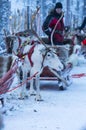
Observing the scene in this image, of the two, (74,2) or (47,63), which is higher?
(47,63)

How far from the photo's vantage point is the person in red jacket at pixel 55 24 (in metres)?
8.41

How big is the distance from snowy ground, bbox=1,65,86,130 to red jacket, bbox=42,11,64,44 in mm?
1114

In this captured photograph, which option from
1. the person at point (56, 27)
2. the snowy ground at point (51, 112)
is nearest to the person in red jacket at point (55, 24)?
the person at point (56, 27)

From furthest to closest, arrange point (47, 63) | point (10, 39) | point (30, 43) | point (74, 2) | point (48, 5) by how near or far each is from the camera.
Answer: point (74, 2) → point (48, 5) → point (10, 39) → point (30, 43) → point (47, 63)

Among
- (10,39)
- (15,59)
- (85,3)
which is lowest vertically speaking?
(85,3)

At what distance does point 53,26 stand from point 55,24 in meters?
0.08

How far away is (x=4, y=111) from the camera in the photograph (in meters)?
5.90

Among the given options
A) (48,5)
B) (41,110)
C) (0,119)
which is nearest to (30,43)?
(41,110)

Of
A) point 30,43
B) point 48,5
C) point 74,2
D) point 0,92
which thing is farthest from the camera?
point 74,2

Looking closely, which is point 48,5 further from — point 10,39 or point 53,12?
point 53,12

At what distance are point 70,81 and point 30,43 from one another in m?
1.73

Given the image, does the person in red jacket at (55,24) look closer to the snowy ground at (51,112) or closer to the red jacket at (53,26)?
the red jacket at (53,26)

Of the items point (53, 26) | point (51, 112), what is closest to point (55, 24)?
point (53, 26)

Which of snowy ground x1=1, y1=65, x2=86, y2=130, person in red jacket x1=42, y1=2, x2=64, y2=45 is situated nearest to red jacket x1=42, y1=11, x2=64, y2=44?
person in red jacket x1=42, y1=2, x2=64, y2=45
